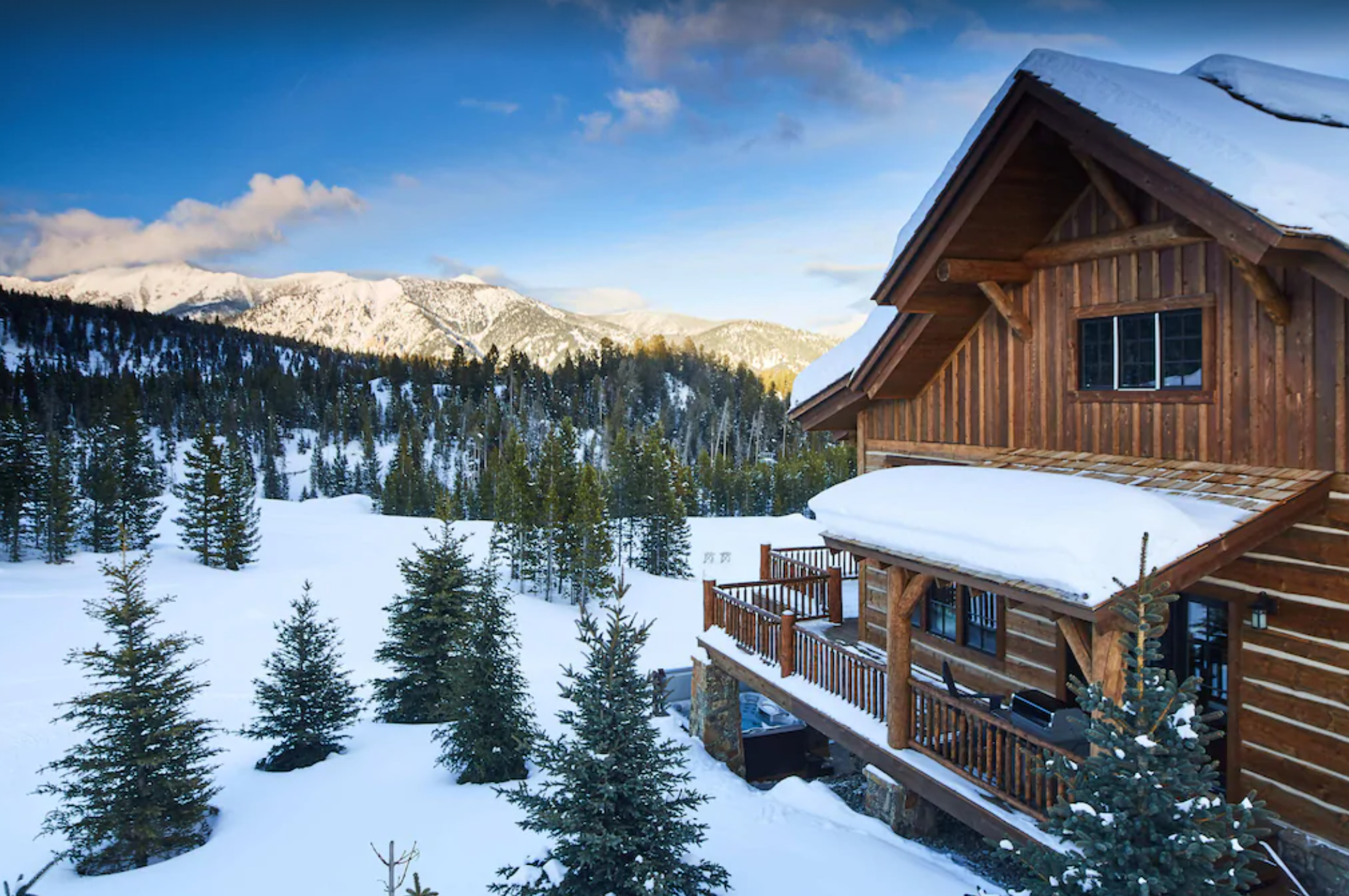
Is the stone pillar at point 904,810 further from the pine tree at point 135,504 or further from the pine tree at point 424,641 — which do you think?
the pine tree at point 135,504

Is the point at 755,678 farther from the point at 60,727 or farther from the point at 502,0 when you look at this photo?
the point at 502,0

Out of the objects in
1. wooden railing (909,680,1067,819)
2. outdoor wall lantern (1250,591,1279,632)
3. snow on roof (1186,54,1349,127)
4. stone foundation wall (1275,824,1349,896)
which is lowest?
stone foundation wall (1275,824,1349,896)

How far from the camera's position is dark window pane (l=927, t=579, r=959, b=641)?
33.0 feet

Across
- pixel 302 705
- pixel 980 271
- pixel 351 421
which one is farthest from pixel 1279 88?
pixel 351 421

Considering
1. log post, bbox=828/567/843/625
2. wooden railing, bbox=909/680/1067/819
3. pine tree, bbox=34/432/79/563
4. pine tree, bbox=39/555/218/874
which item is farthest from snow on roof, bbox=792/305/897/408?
pine tree, bbox=34/432/79/563

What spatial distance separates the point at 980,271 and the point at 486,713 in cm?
920

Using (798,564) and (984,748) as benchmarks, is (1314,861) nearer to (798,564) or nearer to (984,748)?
(984,748)

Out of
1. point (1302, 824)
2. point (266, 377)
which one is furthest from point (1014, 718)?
point (266, 377)

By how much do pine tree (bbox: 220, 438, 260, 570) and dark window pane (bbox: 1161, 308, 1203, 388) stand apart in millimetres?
36310

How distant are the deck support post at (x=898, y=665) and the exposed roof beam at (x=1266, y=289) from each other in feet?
11.8

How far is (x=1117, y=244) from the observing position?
7414 millimetres

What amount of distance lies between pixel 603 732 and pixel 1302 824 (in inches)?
215

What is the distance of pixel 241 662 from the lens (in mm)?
22938

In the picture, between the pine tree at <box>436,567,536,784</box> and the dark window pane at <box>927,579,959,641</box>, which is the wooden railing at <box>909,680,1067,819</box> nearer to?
the dark window pane at <box>927,579,959,641</box>
